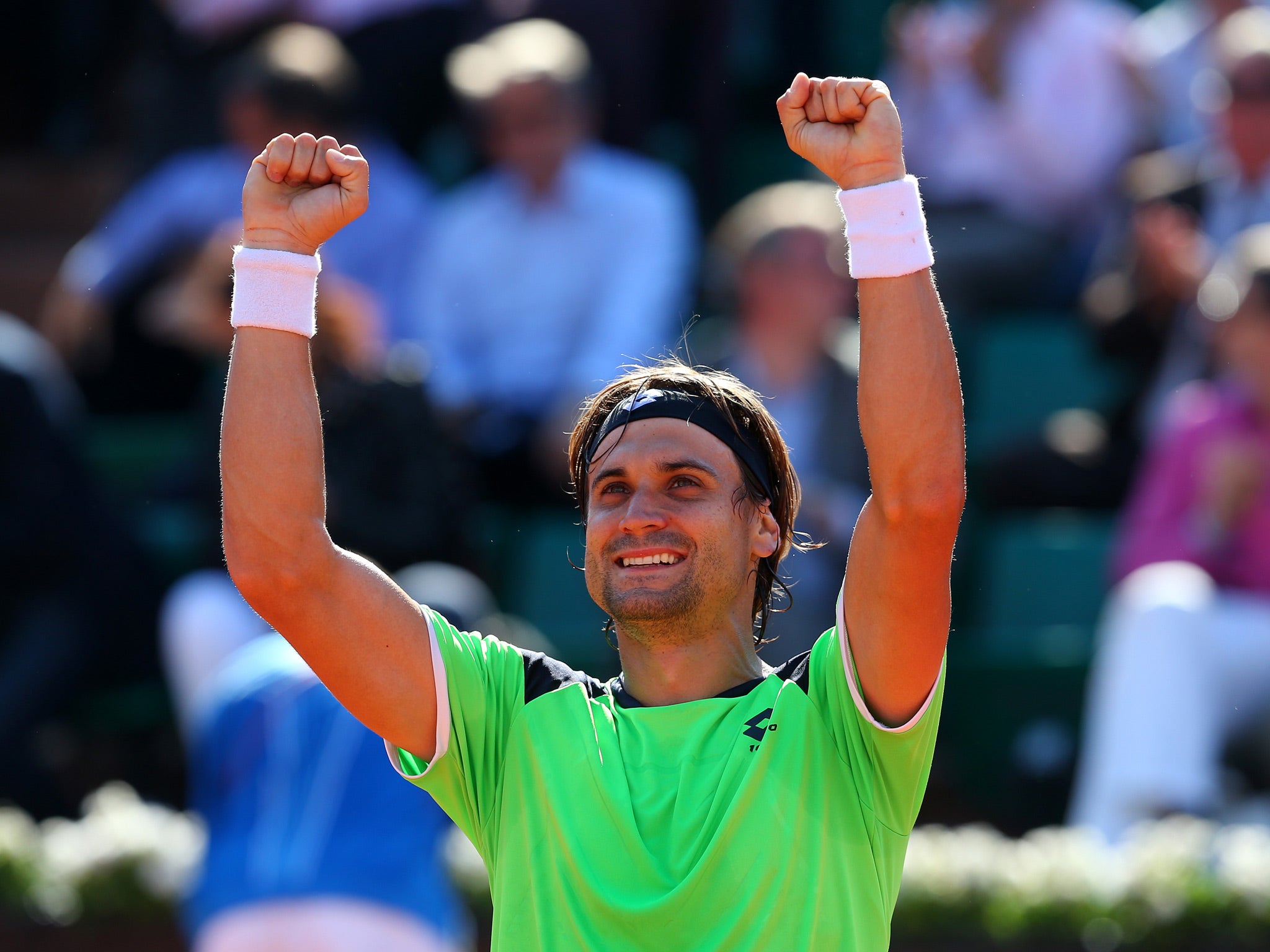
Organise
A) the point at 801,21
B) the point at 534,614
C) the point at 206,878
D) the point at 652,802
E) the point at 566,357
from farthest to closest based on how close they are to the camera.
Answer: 1. the point at 801,21
2. the point at 566,357
3. the point at 534,614
4. the point at 206,878
5. the point at 652,802

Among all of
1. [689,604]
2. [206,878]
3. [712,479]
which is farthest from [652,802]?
[206,878]

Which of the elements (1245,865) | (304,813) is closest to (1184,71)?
(1245,865)

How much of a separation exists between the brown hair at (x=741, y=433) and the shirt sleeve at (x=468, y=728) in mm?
281

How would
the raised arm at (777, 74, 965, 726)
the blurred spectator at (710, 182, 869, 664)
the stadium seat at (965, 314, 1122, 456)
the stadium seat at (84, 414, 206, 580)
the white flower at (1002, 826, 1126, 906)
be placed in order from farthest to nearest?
1. the stadium seat at (965, 314, 1122, 456)
2. the stadium seat at (84, 414, 206, 580)
3. the blurred spectator at (710, 182, 869, 664)
4. the white flower at (1002, 826, 1126, 906)
5. the raised arm at (777, 74, 965, 726)

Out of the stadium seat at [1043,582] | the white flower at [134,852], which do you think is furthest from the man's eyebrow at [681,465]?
the stadium seat at [1043,582]

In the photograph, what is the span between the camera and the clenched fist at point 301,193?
2598 millimetres

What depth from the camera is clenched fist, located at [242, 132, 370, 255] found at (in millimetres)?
2598

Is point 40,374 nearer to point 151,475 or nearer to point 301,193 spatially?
point 151,475

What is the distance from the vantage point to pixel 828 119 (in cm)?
253

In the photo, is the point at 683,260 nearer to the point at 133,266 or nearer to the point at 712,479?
the point at 133,266

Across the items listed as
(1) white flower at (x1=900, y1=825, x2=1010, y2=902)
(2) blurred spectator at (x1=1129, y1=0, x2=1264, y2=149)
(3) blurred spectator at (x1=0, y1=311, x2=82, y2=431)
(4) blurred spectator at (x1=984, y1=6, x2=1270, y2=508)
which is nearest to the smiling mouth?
(1) white flower at (x1=900, y1=825, x2=1010, y2=902)

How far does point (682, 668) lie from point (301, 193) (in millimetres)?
835

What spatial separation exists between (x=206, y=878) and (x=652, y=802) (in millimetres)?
1993

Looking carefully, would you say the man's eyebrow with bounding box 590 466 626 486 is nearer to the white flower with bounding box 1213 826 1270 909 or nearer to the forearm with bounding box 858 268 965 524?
the forearm with bounding box 858 268 965 524
